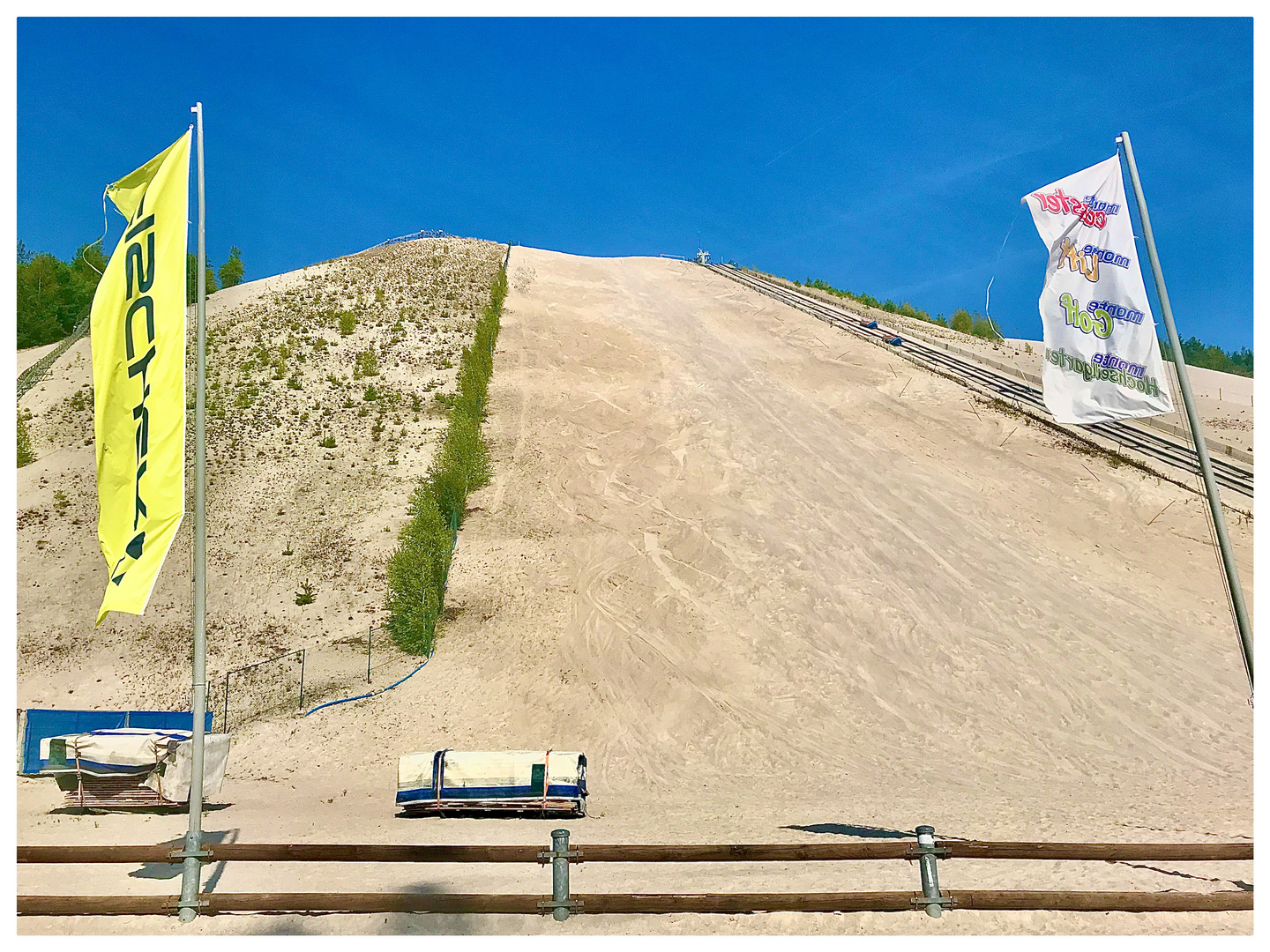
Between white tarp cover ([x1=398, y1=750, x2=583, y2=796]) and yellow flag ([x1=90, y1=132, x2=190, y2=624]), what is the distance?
7.62 meters

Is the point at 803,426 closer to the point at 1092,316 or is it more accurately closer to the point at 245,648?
the point at 245,648

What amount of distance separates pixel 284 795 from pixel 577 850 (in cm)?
988

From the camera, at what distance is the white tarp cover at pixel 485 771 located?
563 inches

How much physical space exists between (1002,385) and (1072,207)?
34.2m

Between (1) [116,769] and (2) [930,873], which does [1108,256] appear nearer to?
(2) [930,873]

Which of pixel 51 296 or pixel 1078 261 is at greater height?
pixel 51 296

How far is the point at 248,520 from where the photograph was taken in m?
29.4

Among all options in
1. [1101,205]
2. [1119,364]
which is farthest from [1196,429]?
[1101,205]

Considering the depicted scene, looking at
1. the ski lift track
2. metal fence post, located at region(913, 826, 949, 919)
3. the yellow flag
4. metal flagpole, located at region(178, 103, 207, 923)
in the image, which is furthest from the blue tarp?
the ski lift track

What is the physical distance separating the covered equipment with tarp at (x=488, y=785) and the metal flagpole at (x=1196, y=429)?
34.0ft

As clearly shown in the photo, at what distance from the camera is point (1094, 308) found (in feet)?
31.9

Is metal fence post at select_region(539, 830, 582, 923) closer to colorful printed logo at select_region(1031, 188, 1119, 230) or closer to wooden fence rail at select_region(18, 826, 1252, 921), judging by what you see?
wooden fence rail at select_region(18, 826, 1252, 921)

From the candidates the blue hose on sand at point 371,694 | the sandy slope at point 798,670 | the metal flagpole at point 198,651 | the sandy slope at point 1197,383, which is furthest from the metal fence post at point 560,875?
the sandy slope at point 1197,383

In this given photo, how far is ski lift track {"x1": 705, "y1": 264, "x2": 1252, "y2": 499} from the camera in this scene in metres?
31.4
